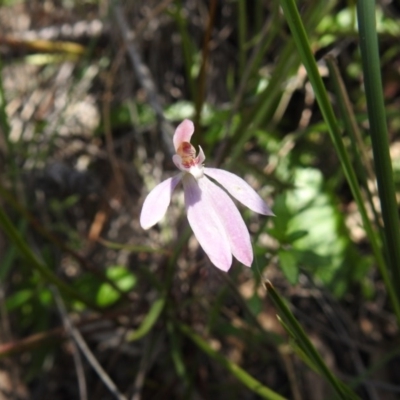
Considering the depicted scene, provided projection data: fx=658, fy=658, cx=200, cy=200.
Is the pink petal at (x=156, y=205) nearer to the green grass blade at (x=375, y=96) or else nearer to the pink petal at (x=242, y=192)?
the pink petal at (x=242, y=192)

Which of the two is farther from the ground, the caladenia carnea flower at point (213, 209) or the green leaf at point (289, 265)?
the caladenia carnea flower at point (213, 209)

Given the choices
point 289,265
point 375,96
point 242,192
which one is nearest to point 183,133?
point 242,192

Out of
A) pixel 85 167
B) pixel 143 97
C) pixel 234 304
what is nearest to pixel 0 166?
pixel 85 167

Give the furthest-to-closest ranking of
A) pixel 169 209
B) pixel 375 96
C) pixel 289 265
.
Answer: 1. pixel 169 209
2. pixel 289 265
3. pixel 375 96

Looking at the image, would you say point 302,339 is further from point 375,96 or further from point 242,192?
Answer: point 375,96

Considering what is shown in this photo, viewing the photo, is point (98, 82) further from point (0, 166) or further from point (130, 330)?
point (130, 330)

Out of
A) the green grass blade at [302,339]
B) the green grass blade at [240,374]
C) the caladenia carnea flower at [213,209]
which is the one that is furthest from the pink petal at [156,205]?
the green grass blade at [240,374]

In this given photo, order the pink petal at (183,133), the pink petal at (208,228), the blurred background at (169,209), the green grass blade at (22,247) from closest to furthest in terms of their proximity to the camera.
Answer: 1. the pink petal at (208,228)
2. the pink petal at (183,133)
3. the green grass blade at (22,247)
4. the blurred background at (169,209)
